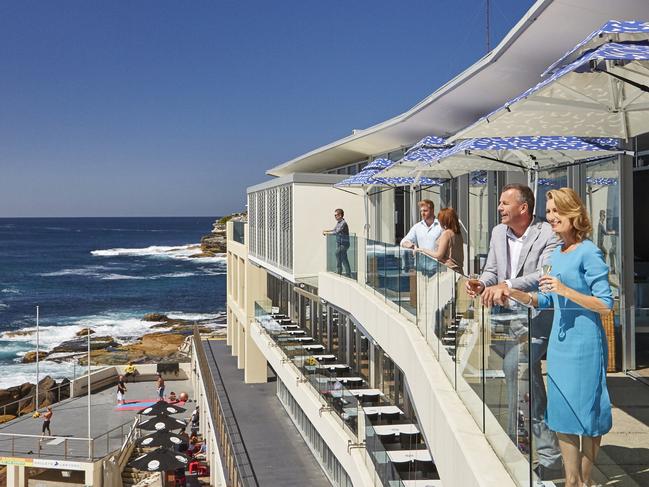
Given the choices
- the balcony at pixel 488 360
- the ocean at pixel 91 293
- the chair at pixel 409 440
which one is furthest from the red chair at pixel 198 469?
the balcony at pixel 488 360

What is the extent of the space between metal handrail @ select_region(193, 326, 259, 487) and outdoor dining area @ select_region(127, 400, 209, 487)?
1.53 m

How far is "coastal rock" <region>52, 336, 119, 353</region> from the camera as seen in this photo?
60219 mm

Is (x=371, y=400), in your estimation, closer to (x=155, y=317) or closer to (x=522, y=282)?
(x=522, y=282)

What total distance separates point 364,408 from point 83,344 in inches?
1950

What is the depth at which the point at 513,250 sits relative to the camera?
6094 millimetres

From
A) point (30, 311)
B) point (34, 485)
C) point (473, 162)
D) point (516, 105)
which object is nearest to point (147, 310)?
point (30, 311)

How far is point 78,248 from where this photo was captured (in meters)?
169

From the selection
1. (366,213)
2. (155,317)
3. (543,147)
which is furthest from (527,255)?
(155,317)

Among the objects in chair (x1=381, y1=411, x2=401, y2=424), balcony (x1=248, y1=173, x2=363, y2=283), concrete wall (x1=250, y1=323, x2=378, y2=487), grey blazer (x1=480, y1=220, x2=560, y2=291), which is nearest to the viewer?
grey blazer (x1=480, y1=220, x2=560, y2=291)

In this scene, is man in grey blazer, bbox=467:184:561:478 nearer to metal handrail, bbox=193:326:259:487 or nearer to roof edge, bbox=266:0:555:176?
roof edge, bbox=266:0:555:176

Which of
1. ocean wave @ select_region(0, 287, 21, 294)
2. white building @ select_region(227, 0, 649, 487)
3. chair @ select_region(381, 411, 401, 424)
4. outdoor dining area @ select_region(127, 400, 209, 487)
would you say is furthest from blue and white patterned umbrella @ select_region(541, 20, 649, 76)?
ocean wave @ select_region(0, 287, 21, 294)

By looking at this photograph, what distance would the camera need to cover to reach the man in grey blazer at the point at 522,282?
450 centimetres

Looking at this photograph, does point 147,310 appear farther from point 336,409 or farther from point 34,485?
point 336,409

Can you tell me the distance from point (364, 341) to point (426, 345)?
12935 millimetres
